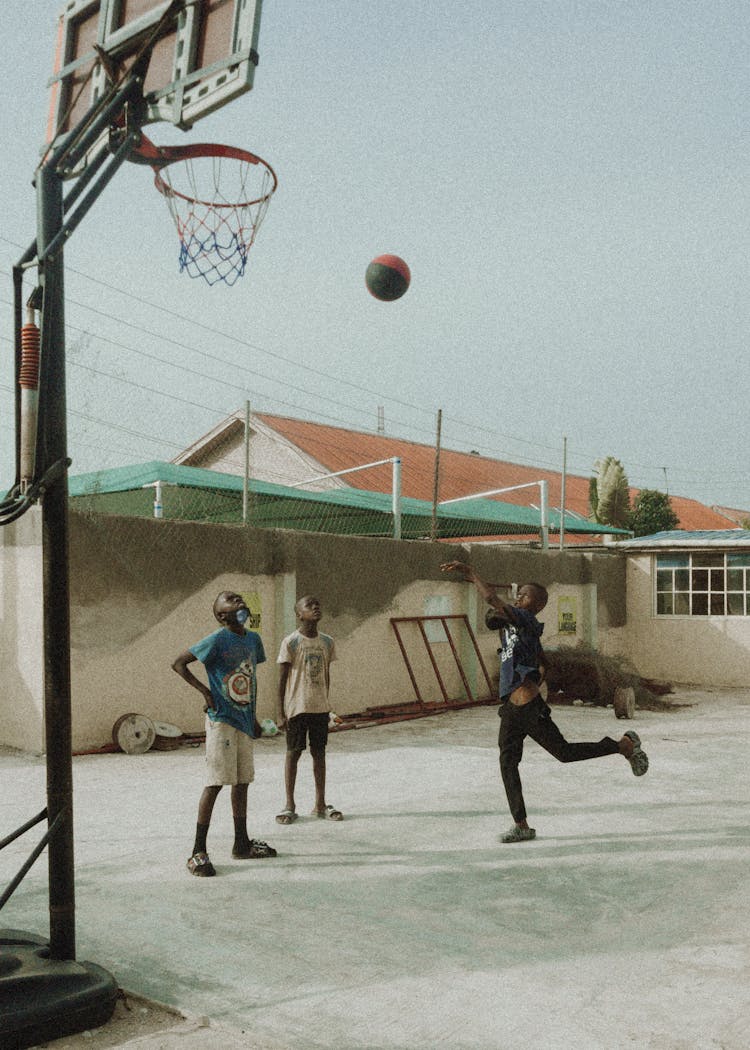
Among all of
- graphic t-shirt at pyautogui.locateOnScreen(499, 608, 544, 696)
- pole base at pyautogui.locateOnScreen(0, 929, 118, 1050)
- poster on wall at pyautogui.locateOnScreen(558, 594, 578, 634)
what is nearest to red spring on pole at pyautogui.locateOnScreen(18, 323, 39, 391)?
pole base at pyautogui.locateOnScreen(0, 929, 118, 1050)

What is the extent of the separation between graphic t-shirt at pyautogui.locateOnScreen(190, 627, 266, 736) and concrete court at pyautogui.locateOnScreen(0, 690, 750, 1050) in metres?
0.86

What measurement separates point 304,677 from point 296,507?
11655 mm

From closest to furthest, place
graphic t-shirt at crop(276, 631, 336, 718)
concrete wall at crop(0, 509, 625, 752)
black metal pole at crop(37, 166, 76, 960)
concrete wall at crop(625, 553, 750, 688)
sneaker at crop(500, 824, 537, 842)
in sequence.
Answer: black metal pole at crop(37, 166, 76, 960)
sneaker at crop(500, 824, 537, 842)
graphic t-shirt at crop(276, 631, 336, 718)
concrete wall at crop(0, 509, 625, 752)
concrete wall at crop(625, 553, 750, 688)

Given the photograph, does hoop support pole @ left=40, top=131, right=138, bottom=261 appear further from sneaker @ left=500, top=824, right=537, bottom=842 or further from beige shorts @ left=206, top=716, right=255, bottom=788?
sneaker @ left=500, top=824, right=537, bottom=842

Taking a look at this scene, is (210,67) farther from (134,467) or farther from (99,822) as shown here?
(134,467)

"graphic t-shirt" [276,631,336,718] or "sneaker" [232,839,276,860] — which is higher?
"graphic t-shirt" [276,631,336,718]

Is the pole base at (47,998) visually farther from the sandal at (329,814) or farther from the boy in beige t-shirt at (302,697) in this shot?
the sandal at (329,814)

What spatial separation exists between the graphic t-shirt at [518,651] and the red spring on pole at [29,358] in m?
3.43

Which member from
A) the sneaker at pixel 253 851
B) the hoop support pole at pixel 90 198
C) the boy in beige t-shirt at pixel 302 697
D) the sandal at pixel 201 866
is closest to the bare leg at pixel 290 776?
the boy in beige t-shirt at pixel 302 697

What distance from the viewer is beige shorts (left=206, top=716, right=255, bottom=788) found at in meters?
5.55

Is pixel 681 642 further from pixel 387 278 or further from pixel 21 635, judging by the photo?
pixel 21 635

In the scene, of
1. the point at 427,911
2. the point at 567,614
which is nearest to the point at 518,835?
the point at 427,911

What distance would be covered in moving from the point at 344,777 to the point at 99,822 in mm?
2447

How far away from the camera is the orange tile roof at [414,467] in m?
27.0
